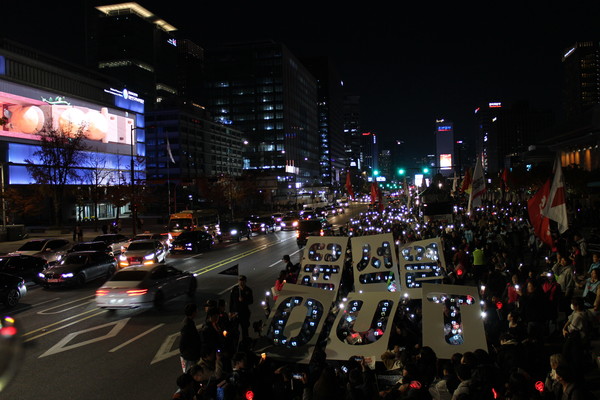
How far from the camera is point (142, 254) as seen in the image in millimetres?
23812

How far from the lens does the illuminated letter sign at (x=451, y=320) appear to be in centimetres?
768

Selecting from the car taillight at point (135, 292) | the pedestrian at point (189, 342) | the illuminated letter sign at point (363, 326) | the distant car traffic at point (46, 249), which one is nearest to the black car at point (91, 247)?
the distant car traffic at point (46, 249)

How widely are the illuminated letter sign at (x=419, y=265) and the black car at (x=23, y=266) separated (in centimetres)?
1635

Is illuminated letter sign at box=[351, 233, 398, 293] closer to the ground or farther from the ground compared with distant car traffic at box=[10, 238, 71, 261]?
farther from the ground

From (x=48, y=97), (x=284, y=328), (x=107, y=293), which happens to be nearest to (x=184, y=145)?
(x=48, y=97)

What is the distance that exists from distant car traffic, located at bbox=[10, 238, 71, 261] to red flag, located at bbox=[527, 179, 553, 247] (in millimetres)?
22568

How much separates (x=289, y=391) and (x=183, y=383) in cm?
164

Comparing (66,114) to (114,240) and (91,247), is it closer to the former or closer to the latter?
(114,240)

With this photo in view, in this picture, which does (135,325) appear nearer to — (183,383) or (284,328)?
(284,328)

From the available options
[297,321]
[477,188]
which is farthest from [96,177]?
[297,321]

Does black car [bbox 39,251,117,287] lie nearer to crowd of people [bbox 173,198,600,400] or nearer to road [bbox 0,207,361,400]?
road [bbox 0,207,361,400]

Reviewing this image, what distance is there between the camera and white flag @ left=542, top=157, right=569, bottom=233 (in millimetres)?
12344

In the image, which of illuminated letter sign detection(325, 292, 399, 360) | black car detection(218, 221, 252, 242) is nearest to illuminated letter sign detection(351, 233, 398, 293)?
illuminated letter sign detection(325, 292, 399, 360)

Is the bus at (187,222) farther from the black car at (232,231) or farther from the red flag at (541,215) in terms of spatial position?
the red flag at (541,215)
